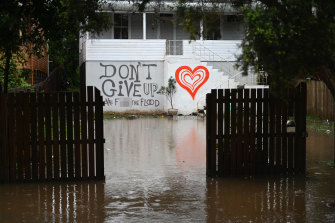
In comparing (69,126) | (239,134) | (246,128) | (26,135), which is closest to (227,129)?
(239,134)

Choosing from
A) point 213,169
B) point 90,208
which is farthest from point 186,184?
point 90,208

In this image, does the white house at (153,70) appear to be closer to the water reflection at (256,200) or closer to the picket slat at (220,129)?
the picket slat at (220,129)

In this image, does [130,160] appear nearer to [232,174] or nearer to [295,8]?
[232,174]

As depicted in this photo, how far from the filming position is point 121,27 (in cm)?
3275

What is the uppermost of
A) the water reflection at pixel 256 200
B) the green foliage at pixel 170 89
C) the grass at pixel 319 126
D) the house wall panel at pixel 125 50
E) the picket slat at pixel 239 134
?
the house wall panel at pixel 125 50

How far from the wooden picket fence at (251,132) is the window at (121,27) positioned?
2350 centimetres

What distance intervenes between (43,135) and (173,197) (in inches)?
103

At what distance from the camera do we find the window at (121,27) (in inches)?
1288

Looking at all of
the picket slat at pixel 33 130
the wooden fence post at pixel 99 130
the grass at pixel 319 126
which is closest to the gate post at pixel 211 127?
the wooden fence post at pixel 99 130

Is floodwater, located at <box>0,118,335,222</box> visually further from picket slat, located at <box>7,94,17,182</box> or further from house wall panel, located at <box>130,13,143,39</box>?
house wall panel, located at <box>130,13,143,39</box>

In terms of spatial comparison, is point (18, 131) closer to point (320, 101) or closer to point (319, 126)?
point (319, 126)

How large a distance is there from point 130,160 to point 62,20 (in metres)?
3.72

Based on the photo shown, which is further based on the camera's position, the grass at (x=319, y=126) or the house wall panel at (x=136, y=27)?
the house wall panel at (x=136, y=27)

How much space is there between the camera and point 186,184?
9.37 meters
